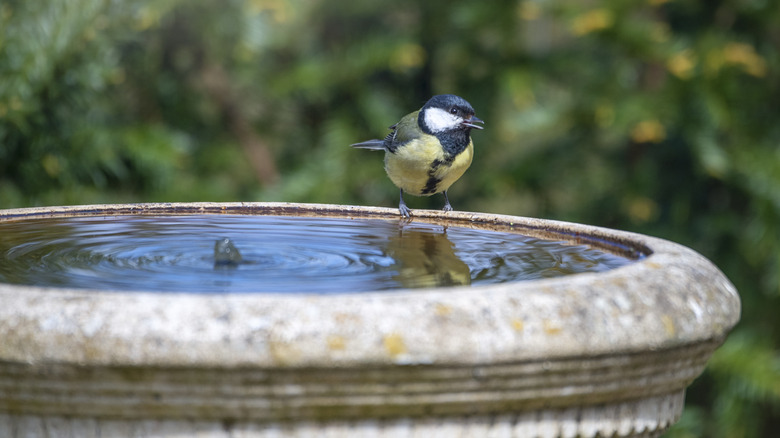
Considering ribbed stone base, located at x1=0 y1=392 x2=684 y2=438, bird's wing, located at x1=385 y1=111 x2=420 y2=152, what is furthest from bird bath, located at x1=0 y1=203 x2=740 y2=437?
bird's wing, located at x1=385 y1=111 x2=420 y2=152

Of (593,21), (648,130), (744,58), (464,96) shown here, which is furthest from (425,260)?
(464,96)

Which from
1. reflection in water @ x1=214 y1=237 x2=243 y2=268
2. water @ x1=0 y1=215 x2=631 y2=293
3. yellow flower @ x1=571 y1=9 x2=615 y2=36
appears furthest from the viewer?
yellow flower @ x1=571 y1=9 x2=615 y2=36

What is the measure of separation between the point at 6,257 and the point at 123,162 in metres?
2.47

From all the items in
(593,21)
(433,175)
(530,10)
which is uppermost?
(530,10)

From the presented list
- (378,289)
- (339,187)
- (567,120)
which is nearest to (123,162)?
(339,187)

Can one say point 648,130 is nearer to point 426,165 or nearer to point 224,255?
point 426,165

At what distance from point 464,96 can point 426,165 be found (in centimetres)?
210

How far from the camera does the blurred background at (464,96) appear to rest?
3.82 metres

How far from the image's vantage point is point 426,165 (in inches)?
110

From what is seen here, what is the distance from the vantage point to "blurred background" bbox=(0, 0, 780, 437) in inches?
150

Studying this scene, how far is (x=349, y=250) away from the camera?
6.01 feet

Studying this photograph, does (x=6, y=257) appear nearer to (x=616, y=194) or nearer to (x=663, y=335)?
(x=663, y=335)

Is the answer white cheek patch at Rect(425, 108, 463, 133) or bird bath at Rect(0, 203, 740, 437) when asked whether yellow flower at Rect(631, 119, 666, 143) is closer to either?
white cheek patch at Rect(425, 108, 463, 133)

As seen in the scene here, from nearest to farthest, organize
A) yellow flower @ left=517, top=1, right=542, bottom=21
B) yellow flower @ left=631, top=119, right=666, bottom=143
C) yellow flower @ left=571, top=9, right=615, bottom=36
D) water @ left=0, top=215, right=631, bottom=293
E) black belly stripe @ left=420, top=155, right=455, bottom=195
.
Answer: water @ left=0, top=215, right=631, bottom=293 < black belly stripe @ left=420, top=155, right=455, bottom=195 < yellow flower @ left=631, top=119, right=666, bottom=143 < yellow flower @ left=571, top=9, right=615, bottom=36 < yellow flower @ left=517, top=1, right=542, bottom=21
